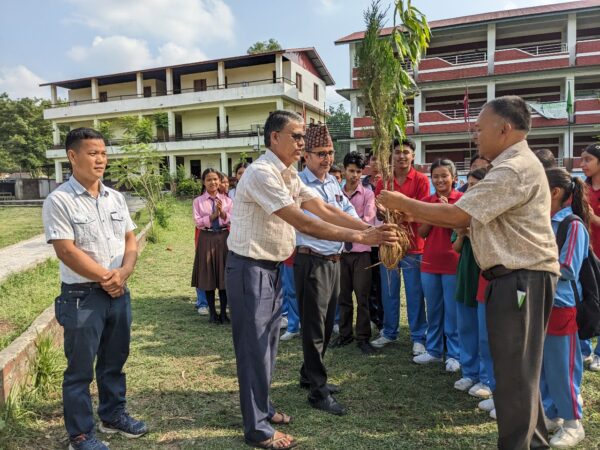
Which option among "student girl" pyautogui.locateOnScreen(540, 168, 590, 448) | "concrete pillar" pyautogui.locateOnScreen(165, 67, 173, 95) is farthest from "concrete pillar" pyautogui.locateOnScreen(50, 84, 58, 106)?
"student girl" pyautogui.locateOnScreen(540, 168, 590, 448)

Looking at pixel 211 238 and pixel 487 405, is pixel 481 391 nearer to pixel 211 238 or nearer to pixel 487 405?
pixel 487 405

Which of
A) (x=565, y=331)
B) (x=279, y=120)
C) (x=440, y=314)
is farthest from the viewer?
(x=440, y=314)

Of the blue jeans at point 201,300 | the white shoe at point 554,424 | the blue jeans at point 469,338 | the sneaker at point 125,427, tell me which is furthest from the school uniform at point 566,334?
the blue jeans at point 201,300

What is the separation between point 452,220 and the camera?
2416 mm

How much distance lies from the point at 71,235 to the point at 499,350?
2482mm

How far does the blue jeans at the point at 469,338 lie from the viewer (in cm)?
372

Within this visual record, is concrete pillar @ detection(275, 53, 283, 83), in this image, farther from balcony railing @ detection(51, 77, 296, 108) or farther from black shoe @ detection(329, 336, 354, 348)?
black shoe @ detection(329, 336, 354, 348)

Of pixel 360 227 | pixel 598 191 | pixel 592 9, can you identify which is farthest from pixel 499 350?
pixel 592 9

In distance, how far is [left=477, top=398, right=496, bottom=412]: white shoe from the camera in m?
3.31

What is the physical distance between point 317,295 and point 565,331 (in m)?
1.63

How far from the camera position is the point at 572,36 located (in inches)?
846

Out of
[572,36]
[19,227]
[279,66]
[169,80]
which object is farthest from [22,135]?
[572,36]

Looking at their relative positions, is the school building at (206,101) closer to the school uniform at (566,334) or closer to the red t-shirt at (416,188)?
the red t-shirt at (416,188)

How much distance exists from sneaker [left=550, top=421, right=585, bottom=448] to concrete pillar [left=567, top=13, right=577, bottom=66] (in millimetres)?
22997
